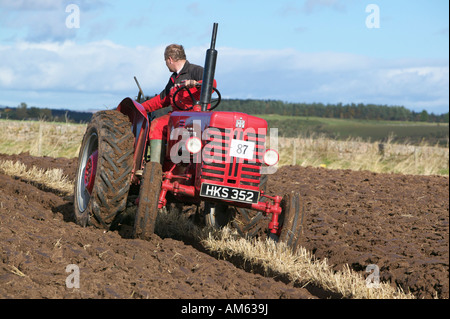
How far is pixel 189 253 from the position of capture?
5.93m

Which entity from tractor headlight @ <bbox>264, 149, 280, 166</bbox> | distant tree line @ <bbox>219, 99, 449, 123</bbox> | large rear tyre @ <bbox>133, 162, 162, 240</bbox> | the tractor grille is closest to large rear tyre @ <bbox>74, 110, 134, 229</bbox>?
large rear tyre @ <bbox>133, 162, 162, 240</bbox>

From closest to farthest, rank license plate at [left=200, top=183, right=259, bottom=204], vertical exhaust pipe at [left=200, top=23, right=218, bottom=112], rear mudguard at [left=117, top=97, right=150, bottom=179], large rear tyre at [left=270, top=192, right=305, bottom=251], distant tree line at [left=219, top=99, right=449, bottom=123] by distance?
1. license plate at [left=200, top=183, right=259, bottom=204]
2. large rear tyre at [left=270, top=192, right=305, bottom=251]
3. vertical exhaust pipe at [left=200, top=23, right=218, bottom=112]
4. rear mudguard at [left=117, top=97, right=150, bottom=179]
5. distant tree line at [left=219, top=99, right=449, bottom=123]

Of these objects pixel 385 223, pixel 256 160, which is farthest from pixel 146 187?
pixel 385 223

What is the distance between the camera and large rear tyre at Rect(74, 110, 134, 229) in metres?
6.37

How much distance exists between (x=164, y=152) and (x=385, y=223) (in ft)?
9.34

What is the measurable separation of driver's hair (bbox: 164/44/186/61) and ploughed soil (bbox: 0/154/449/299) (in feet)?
6.96

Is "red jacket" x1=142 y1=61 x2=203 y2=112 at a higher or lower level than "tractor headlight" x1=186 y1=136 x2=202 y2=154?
higher

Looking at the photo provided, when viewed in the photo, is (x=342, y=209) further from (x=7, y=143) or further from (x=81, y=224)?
(x=7, y=143)

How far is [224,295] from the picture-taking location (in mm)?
4570

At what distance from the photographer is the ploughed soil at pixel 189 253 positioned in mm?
4543

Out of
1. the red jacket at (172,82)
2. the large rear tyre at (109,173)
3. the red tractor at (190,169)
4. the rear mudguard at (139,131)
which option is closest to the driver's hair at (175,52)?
the red jacket at (172,82)

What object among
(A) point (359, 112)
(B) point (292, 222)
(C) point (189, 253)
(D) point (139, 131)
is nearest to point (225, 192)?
(C) point (189, 253)

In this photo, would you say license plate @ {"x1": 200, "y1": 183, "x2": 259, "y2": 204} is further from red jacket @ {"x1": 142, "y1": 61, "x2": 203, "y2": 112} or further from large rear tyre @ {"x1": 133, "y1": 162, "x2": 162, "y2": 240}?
red jacket @ {"x1": 142, "y1": 61, "x2": 203, "y2": 112}

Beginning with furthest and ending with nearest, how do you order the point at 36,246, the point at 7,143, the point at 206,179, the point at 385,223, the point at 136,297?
the point at 7,143 < the point at 385,223 < the point at 206,179 < the point at 36,246 < the point at 136,297
